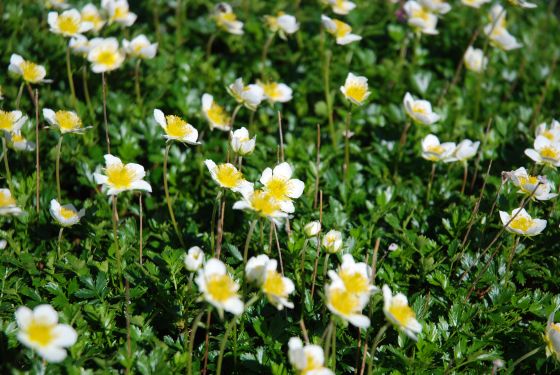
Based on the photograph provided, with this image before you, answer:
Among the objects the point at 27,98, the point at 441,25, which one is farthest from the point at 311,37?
the point at 27,98

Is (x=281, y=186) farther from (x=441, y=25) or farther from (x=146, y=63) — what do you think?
(x=441, y=25)

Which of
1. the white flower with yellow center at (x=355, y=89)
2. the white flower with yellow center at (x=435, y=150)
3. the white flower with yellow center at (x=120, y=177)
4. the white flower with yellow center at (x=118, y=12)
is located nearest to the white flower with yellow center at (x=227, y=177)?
the white flower with yellow center at (x=120, y=177)

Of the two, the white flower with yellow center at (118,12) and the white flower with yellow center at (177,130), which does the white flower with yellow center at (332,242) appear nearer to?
the white flower with yellow center at (177,130)

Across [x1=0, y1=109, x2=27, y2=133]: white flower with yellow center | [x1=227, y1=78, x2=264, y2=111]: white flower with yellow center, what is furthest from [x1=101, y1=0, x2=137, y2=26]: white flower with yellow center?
[x1=0, y1=109, x2=27, y2=133]: white flower with yellow center

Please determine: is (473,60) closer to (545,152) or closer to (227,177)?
(545,152)

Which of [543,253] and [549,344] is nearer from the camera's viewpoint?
[549,344]

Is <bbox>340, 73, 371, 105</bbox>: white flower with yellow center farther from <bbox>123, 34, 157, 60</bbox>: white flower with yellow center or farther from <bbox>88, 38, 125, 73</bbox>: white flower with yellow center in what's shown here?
<bbox>88, 38, 125, 73</bbox>: white flower with yellow center
